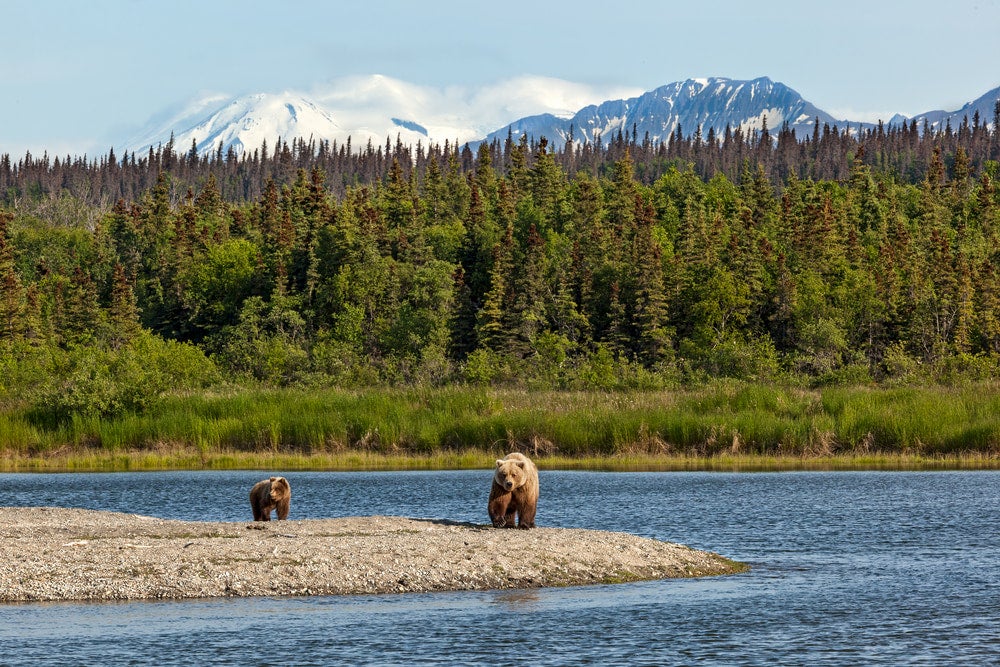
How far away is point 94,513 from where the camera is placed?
31.4m

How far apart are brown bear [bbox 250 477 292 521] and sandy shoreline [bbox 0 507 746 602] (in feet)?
5.92

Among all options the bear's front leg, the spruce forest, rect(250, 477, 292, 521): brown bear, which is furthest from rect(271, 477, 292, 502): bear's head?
the spruce forest

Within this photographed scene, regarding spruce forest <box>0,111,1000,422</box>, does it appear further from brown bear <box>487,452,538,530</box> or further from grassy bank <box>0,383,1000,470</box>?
brown bear <box>487,452,538,530</box>

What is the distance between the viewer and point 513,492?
27.2 m

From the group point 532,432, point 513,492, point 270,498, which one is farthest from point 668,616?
point 532,432

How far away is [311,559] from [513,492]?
15.8 ft

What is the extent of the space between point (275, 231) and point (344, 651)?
119 meters

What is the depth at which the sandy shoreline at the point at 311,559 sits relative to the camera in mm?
22828

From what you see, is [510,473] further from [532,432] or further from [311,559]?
[532,432]

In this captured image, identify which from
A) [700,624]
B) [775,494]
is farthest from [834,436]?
[700,624]

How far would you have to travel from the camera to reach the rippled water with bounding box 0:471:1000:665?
1878 cm

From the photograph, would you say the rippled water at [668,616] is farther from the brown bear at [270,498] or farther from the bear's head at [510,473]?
the brown bear at [270,498]

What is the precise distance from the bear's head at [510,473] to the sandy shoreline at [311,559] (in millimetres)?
997

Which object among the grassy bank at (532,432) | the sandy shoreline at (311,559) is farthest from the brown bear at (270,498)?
the grassy bank at (532,432)
